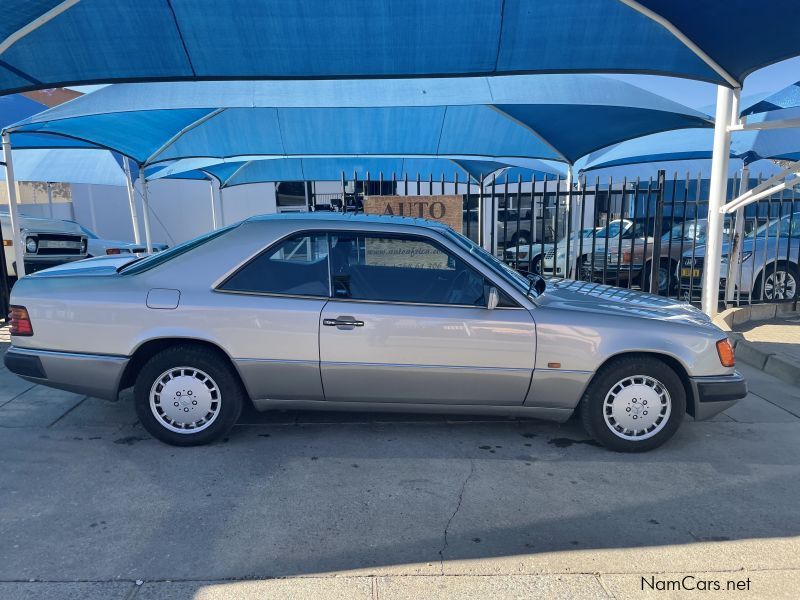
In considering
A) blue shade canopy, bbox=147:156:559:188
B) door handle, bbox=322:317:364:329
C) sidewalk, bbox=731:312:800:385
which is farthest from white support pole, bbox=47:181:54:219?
sidewalk, bbox=731:312:800:385

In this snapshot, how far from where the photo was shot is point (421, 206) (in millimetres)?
7562

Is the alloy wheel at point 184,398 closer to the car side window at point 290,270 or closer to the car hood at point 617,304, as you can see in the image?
the car side window at point 290,270

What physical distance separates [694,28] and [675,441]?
12.0ft

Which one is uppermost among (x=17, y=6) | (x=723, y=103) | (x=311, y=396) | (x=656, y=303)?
(x=17, y=6)

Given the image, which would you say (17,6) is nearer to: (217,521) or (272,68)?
(272,68)

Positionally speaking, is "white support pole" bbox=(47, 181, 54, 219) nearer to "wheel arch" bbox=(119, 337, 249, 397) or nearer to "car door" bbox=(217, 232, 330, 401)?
"wheel arch" bbox=(119, 337, 249, 397)

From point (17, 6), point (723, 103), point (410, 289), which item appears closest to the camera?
point (410, 289)

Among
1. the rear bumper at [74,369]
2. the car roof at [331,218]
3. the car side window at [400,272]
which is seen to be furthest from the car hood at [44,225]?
the car side window at [400,272]

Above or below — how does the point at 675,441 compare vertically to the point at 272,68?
below

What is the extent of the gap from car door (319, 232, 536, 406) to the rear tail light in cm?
209

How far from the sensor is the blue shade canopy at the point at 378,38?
4.57 metres

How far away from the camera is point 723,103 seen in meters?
6.59

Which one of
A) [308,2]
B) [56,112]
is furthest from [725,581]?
[56,112]

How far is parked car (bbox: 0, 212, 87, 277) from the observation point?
10.1m
